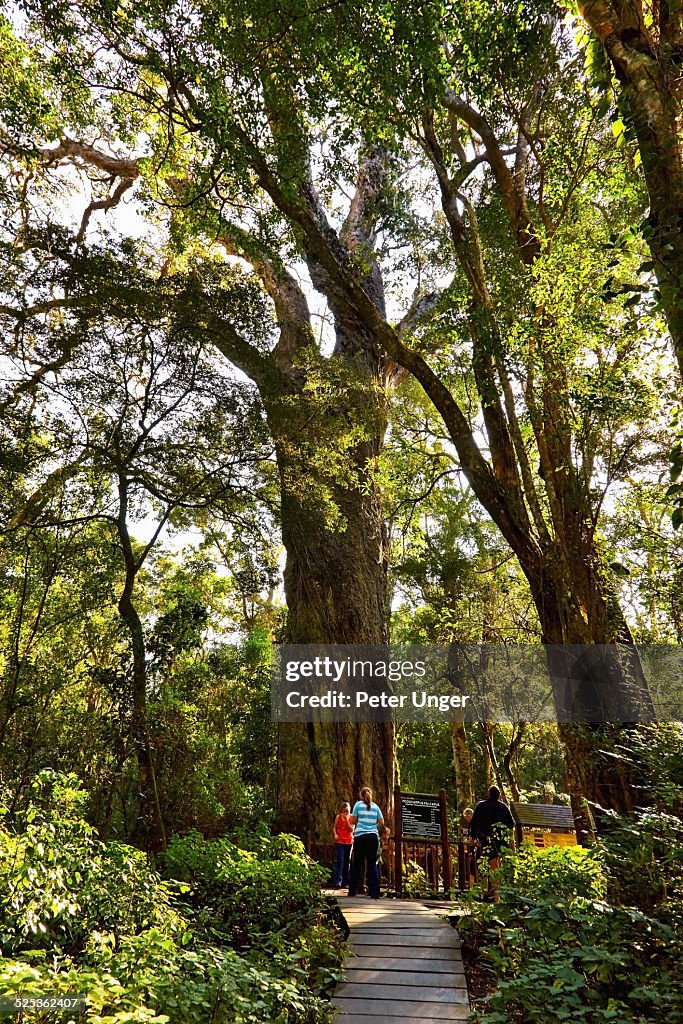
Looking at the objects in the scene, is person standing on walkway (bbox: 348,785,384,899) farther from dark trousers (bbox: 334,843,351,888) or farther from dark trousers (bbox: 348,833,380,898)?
dark trousers (bbox: 334,843,351,888)

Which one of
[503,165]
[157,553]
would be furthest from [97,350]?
[503,165]

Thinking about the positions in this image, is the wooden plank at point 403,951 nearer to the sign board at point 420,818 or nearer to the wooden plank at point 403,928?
the wooden plank at point 403,928

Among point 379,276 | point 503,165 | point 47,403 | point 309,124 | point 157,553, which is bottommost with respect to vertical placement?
point 157,553

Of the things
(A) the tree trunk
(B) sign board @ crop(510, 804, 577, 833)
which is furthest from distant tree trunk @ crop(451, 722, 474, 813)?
(A) the tree trunk

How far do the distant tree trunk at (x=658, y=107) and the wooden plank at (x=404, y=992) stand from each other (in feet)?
13.6

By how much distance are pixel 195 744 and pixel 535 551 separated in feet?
26.3

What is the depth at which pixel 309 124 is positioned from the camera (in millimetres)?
7613

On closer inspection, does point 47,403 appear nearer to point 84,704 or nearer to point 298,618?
point 298,618

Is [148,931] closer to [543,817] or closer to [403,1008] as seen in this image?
[403,1008]

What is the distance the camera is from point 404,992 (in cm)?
460

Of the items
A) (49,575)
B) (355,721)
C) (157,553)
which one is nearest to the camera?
(49,575)

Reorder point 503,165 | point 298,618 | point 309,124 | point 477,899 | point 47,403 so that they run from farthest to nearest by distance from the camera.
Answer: point 298,618, point 47,403, point 309,124, point 503,165, point 477,899

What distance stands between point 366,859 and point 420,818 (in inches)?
52.8

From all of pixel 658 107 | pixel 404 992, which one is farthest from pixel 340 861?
pixel 658 107
